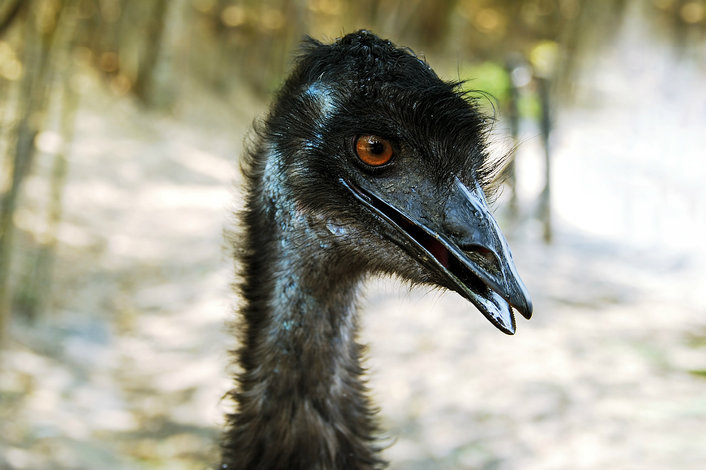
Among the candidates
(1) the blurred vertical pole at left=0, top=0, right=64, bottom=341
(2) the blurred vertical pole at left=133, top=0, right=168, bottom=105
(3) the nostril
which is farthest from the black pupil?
(2) the blurred vertical pole at left=133, top=0, right=168, bottom=105

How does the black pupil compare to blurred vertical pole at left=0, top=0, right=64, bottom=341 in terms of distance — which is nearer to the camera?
the black pupil

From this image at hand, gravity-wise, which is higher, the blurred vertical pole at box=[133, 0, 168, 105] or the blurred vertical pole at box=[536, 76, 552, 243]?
the blurred vertical pole at box=[133, 0, 168, 105]

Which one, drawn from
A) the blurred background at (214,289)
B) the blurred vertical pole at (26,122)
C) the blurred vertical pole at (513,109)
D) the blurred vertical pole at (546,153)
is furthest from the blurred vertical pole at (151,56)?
the blurred vertical pole at (26,122)

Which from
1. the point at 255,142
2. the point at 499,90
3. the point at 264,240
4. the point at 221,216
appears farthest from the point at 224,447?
the point at 499,90

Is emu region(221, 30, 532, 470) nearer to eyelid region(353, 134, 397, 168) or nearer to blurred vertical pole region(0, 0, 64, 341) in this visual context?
eyelid region(353, 134, 397, 168)

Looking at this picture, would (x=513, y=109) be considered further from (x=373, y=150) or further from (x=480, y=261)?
(x=480, y=261)

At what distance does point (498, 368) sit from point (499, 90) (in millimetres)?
4618

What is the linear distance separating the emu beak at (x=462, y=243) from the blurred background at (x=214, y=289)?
293 mm

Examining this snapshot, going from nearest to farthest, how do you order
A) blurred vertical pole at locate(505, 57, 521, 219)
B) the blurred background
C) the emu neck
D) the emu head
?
1. the emu head
2. the emu neck
3. the blurred background
4. blurred vertical pole at locate(505, 57, 521, 219)

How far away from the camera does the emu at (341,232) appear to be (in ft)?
5.85

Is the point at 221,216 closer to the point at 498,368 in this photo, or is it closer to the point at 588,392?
the point at 498,368

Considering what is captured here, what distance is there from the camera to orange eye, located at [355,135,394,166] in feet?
6.00

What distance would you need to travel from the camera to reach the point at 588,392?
441 centimetres

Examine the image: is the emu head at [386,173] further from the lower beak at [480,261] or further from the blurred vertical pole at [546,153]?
the blurred vertical pole at [546,153]
